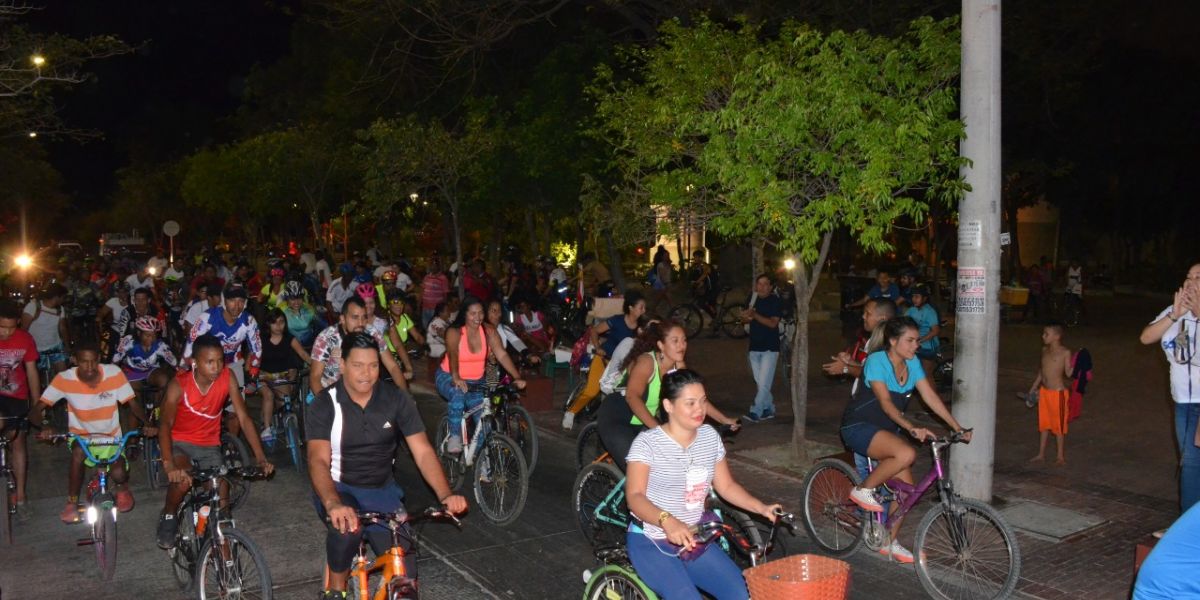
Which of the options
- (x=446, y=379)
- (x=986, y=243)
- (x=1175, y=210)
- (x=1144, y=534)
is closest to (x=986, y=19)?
(x=986, y=243)

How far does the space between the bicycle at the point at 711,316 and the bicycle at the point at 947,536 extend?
14046 mm

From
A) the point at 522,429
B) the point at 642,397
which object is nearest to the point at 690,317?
the point at 522,429

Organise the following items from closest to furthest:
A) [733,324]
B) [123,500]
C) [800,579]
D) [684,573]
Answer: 1. [800,579]
2. [684,573]
3. [123,500]
4. [733,324]

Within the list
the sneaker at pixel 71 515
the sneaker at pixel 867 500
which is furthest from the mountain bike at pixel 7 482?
the sneaker at pixel 867 500

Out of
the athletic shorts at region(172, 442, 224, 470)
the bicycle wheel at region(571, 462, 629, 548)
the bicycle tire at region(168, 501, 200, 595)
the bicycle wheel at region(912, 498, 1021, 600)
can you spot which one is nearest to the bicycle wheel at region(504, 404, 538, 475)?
the bicycle wheel at region(571, 462, 629, 548)

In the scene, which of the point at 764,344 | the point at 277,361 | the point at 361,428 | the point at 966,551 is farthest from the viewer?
the point at 764,344

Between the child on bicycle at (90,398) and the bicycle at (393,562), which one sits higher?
the child on bicycle at (90,398)

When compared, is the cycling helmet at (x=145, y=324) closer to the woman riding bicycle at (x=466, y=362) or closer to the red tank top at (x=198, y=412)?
the woman riding bicycle at (x=466, y=362)

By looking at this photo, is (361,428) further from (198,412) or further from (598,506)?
(598,506)

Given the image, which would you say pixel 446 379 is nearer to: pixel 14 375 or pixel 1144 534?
pixel 14 375

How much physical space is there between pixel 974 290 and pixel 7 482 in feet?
26.5

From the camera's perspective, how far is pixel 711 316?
71.5 ft

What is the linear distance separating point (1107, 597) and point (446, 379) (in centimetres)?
563

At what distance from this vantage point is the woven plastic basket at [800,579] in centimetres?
390
